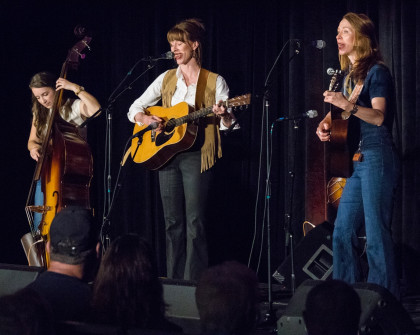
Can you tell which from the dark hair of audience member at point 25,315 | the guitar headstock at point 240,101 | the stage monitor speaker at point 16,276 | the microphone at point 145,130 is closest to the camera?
the dark hair of audience member at point 25,315

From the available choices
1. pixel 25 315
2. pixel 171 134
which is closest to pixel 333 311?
pixel 25 315

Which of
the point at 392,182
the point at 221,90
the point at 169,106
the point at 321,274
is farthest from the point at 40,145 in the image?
the point at 392,182

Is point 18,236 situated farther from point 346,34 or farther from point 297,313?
point 297,313

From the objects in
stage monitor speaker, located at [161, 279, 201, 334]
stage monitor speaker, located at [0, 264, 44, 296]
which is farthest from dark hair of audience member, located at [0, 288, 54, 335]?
stage monitor speaker, located at [0, 264, 44, 296]

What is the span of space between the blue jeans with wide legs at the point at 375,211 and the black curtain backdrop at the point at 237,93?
2.75 ft

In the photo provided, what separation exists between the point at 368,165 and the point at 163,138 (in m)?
1.66

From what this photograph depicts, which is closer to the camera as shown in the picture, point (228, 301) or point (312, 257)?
point (228, 301)

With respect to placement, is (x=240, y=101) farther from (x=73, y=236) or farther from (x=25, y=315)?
(x=25, y=315)

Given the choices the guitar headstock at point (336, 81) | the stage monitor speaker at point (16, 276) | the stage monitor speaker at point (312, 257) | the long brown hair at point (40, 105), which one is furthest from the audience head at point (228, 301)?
the long brown hair at point (40, 105)

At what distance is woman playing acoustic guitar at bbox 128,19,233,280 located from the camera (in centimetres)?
472

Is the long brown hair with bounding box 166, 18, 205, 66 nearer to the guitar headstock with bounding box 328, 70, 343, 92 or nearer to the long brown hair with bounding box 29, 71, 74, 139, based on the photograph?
the long brown hair with bounding box 29, 71, 74, 139

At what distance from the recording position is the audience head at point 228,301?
6.68 ft

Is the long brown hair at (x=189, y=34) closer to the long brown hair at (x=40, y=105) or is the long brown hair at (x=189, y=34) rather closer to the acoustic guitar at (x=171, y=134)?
the acoustic guitar at (x=171, y=134)

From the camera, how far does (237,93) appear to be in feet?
18.8
